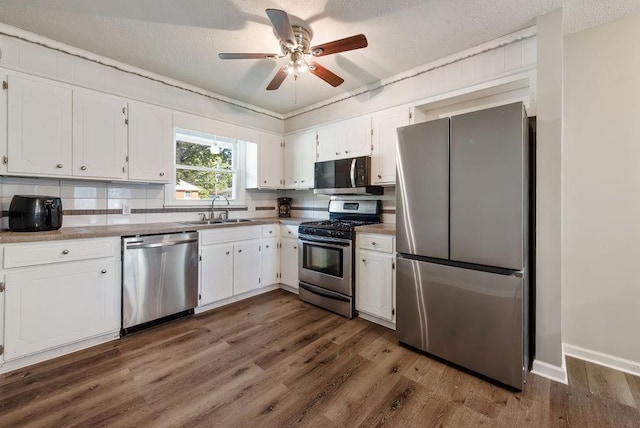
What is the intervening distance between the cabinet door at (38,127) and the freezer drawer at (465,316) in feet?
9.69

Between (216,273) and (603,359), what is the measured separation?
3.40m

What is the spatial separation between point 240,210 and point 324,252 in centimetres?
152

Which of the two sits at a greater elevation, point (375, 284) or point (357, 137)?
point (357, 137)

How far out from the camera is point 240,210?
3.95 metres

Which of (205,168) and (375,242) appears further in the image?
(205,168)

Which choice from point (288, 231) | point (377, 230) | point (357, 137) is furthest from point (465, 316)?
point (288, 231)

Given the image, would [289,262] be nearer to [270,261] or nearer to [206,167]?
[270,261]

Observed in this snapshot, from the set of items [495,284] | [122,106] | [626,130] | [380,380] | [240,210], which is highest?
[122,106]

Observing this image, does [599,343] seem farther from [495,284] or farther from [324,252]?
[324,252]

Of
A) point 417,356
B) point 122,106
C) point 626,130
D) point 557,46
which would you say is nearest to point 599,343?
→ point 417,356

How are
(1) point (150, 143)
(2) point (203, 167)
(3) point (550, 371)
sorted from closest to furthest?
(3) point (550, 371)
(1) point (150, 143)
(2) point (203, 167)

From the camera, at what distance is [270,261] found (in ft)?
11.9

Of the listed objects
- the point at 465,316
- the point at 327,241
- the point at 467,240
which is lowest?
the point at 465,316

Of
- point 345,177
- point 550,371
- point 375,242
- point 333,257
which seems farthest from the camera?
point 345,177
